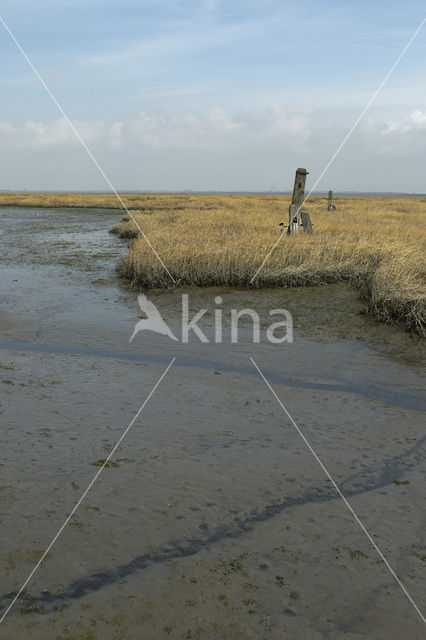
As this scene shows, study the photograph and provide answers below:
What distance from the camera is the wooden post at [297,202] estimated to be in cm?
1636

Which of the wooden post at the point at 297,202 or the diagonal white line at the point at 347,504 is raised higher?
the wooden post at the point at 297,202

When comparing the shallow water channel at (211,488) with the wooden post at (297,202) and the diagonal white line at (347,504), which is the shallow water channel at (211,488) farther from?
the wooden post at (297,202)

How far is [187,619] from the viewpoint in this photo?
2.71 meters

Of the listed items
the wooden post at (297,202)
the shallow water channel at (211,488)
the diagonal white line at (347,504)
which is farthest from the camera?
the wooden post at (297,202)

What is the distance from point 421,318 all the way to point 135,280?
670 cm

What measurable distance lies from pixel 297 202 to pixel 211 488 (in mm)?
14100

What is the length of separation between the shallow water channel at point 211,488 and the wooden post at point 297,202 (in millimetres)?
8696

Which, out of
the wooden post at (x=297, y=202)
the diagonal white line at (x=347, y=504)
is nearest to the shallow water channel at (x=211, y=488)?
the diagonal white line at (x=347, y=504)

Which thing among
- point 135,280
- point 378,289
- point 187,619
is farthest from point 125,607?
point 135,280

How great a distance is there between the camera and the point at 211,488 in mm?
3961

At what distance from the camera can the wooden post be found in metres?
16.4

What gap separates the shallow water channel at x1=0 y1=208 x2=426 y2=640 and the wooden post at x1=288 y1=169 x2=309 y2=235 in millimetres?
8696

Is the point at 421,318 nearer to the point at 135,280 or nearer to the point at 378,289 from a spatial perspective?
the point at 378,289

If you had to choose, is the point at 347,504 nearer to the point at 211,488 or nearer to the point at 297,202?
the point at 211,488
